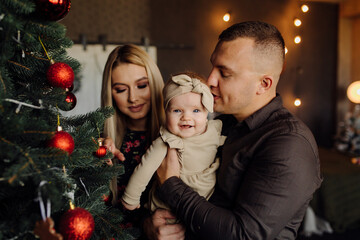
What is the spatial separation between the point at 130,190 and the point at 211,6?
3.84 m

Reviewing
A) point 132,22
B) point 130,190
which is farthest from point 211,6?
point 130,190

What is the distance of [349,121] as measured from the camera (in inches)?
180

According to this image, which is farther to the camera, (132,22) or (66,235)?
(132,22)

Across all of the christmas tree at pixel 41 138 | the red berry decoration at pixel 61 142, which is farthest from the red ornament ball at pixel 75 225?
the red berry decoration at pixel 61 142

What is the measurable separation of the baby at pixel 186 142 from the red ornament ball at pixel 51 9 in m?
0.62

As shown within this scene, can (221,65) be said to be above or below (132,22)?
below

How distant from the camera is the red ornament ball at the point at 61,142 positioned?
2.91 ft

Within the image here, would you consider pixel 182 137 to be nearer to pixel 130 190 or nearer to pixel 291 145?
pixel 130 190

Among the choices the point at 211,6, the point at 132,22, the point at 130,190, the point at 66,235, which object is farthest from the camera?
the point at 211,6

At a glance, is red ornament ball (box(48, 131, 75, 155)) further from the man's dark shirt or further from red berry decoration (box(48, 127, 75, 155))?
the man's dark shirt

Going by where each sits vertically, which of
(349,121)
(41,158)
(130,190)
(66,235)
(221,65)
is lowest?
(349,121)

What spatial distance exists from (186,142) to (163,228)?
0.42 m

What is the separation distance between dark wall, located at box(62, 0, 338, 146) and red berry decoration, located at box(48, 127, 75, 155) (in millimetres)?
3459

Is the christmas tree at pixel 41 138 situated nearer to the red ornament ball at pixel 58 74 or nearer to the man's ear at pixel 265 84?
the red ornament ball at pixel 58 74
